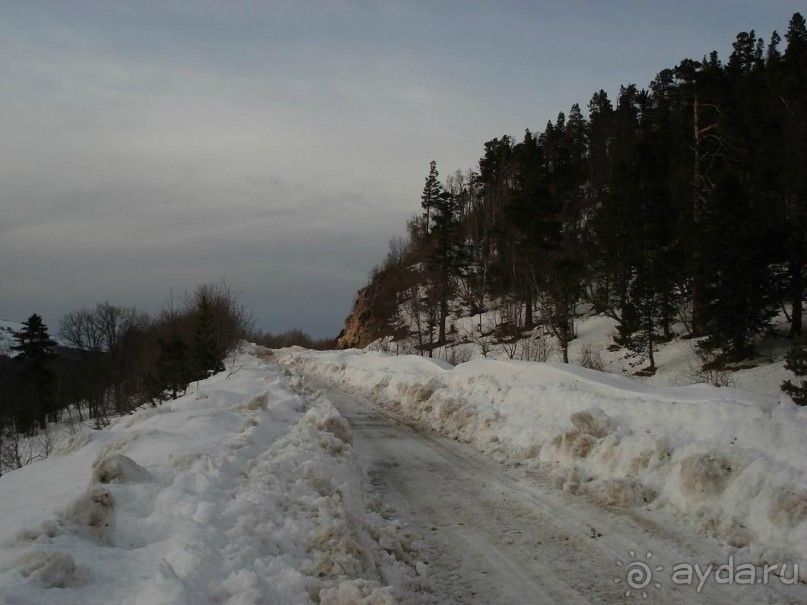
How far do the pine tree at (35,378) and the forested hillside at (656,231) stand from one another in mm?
32462

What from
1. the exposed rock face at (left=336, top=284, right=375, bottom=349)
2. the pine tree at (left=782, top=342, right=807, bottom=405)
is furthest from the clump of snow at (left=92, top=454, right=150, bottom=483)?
the exposed rock face at (left=336, top=284, right=375, bottom=349)

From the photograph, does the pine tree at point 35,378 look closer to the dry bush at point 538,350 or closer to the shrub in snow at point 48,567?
the dry bush at point 538,350

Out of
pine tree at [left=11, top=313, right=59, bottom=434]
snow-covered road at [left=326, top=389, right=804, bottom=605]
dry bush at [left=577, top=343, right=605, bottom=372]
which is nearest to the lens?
snow-covered road at [left=326, top=389, right=804, bottom=605]

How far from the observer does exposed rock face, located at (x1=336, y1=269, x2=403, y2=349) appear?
55812 mm

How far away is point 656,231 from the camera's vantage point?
33.9m

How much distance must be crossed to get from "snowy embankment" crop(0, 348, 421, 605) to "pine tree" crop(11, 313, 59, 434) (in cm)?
5188

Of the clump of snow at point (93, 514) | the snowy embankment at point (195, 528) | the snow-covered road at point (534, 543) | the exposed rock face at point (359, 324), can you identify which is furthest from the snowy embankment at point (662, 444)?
the exposed rock face at point (359, 324)

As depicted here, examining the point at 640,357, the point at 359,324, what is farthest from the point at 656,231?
the point at 359,324

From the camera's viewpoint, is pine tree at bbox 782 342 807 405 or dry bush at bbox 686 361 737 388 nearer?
pine tree at bbox 782 342 807 405

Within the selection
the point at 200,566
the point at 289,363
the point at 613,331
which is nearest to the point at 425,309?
the point at 289,363

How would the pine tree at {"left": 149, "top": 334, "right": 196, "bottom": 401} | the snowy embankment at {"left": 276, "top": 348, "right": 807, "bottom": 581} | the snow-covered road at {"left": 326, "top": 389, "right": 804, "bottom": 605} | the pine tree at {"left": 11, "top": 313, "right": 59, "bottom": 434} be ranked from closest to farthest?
the snow-covered road at {"left": 326, "top": 389, "right": 804, "bottom": 605} < the snowy embankment at {"left": 276, "top": 348, "right": 807, "bottom": 581} < the pine tree at {"left": 149, "top": 334, "right": 196, "bottom": 401} < the pine tree at {"left": 11, "top": 313, "right": 59, "bottom": 434}

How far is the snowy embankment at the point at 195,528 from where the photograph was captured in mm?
3643

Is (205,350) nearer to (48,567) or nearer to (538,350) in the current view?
(538,350)

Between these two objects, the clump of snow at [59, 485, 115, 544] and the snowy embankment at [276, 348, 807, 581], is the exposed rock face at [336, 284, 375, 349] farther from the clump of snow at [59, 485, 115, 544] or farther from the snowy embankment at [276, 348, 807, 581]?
the clump of snow at [59, 485, 115, 544]
